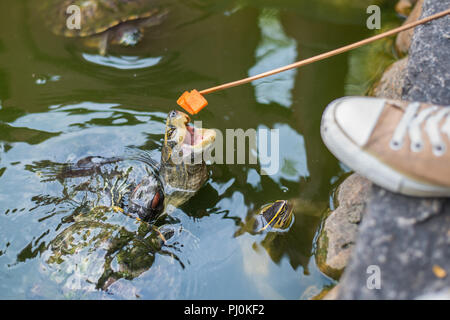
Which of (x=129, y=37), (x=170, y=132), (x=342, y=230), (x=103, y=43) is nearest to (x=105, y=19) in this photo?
(x=103, y=43)

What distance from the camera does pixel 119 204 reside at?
2537mm

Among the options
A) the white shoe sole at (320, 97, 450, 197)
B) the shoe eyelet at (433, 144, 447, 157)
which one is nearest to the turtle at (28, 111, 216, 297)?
the white shoe sole at (320, 97, 450, 197)

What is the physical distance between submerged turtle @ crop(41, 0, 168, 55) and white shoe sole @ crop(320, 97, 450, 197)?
8.49ft

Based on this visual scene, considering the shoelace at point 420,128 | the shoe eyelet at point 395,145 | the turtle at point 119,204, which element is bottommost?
the turtle at point 119,204

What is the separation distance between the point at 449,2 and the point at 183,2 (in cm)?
256

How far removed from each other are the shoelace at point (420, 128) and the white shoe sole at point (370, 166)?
112 mm

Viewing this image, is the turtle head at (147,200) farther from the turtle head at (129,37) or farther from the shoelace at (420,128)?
the turtle head at (129,37)

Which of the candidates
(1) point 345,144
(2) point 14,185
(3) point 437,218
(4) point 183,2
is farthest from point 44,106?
(3) point 437,218

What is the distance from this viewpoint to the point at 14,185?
8.73 feet

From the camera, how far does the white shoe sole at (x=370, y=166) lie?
5.09 feet

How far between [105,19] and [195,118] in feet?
6.14

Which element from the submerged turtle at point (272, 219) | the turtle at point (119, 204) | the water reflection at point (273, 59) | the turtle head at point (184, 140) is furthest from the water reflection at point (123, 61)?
the submerged turtle at point (272, 219)
